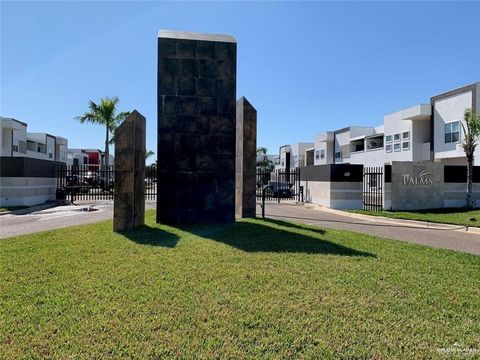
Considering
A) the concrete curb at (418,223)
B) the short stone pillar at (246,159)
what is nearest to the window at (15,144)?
the short stone pillar at (246,159)

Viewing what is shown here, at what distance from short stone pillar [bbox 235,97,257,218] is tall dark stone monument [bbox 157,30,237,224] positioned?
61.1 inches

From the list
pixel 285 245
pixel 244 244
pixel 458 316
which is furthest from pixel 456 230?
pixel 458 316

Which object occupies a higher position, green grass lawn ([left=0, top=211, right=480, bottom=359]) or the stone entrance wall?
the stone entrance wall

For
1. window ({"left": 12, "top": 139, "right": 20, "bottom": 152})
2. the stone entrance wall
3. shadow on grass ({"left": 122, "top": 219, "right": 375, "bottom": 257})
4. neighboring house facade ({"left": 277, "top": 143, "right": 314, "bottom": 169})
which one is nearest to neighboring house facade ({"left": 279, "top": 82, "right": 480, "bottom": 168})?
the stone entrance wall

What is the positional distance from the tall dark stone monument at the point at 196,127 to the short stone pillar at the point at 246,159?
155 centimetres

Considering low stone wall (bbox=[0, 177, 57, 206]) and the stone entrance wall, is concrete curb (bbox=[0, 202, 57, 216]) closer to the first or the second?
low stone wall (bbox=[0, 177, 57, 206])

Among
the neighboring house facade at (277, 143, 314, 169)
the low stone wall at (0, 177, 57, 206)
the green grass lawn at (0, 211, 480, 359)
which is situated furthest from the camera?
the neighboring house facade at (277, 143, 314, 169)

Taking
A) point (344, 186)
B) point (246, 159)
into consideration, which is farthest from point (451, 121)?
point (246, 159)

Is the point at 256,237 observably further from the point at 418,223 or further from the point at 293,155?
the point at 293,155

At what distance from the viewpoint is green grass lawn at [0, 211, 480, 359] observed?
3.11 meters

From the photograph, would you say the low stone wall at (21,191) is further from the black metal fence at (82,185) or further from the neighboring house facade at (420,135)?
the neighboring house facade at (420,135)

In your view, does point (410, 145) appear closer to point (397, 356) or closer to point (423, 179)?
point (423, 179)

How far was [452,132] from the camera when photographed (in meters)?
25.7

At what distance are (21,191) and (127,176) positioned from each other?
1069 centimetres
